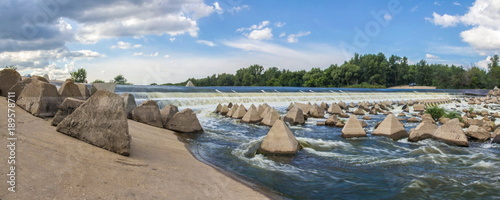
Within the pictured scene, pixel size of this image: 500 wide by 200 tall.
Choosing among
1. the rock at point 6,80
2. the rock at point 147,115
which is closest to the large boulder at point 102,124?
the rock at point 6,80

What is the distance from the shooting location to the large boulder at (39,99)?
731 cm

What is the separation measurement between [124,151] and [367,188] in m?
4.32

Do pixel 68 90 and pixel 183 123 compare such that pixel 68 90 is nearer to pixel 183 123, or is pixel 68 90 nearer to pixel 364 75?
pixel 183 123

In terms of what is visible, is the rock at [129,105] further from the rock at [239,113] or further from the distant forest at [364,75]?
the distant forest at [364,75]

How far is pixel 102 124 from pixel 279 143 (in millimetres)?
4113

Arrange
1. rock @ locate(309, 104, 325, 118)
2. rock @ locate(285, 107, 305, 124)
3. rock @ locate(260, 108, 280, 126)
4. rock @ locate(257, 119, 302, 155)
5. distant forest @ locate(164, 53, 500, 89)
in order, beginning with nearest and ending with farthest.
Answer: rock @ locate(257, 119, 302, 155), rock @ locate(260, 108, 280, 126), rock @ locate(285, 107, 305, 124), rock @ locate(309, 104, 325, 118), distant forest @ locate(164, 53, 500, 89)

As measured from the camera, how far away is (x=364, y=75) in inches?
3991

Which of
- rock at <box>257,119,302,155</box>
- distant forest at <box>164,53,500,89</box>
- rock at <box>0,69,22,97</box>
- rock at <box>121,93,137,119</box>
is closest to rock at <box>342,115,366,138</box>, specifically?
rock at <box>257,119,302,155</box>

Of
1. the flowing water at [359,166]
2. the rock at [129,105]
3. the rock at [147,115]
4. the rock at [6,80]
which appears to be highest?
the rock at [6,80]

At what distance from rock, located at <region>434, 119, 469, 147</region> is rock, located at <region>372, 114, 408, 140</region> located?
3.37 ft

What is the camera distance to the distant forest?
9484cm

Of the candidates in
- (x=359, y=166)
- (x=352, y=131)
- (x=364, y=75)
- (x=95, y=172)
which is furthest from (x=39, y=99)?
(x=364, y=75)

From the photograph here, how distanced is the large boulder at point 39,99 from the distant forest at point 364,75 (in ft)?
285

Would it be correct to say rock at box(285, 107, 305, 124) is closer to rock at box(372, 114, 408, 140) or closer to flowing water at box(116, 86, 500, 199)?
flowing water at box(116, 86, 500, 199)
